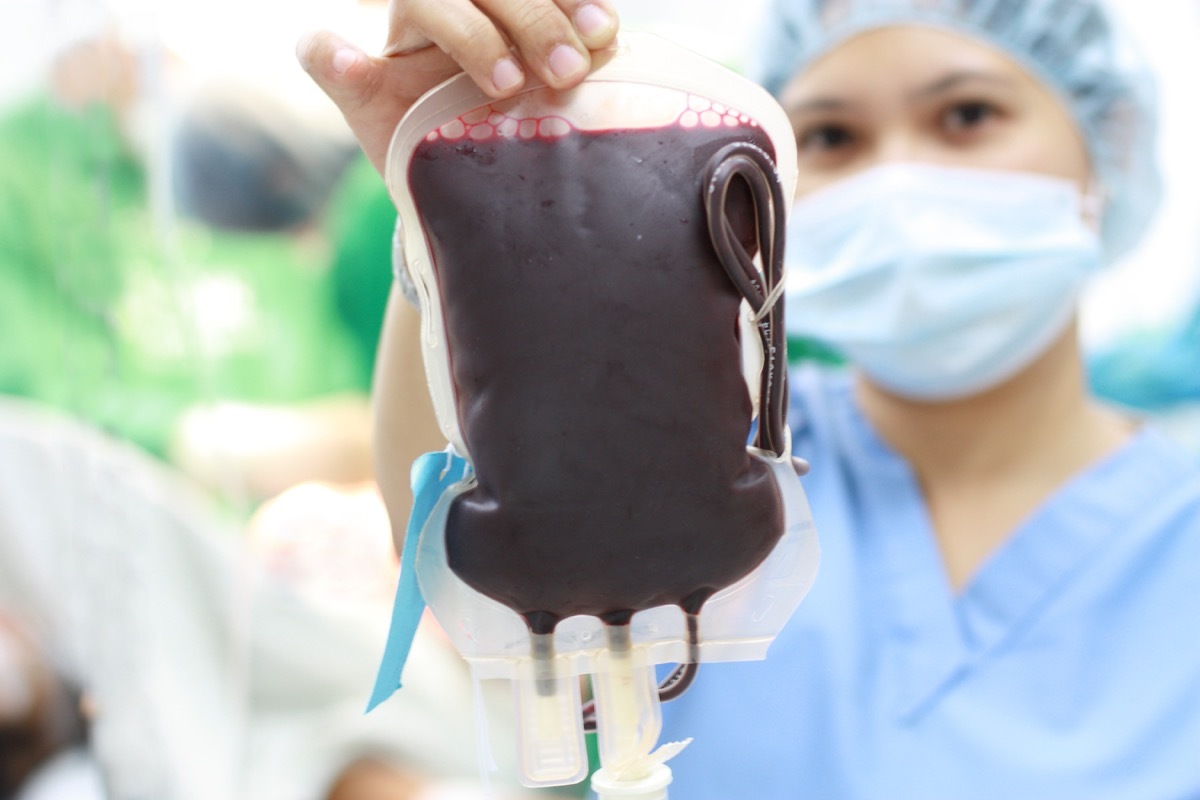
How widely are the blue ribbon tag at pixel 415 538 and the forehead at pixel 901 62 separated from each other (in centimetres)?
60

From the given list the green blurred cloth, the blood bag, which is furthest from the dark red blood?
the green blurred cloth

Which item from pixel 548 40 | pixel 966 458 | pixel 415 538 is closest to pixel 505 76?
pixel 548 40

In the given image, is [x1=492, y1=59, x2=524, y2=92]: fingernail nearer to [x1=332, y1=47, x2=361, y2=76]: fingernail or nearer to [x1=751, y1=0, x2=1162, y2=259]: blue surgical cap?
[x1=332, y1=47, x2=361, y2=76]: fingernail

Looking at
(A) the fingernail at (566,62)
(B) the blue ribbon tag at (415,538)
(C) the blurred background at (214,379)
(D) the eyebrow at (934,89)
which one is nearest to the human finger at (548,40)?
(A) the fingernail at (566,62)

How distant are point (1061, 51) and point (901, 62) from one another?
151 millimetres

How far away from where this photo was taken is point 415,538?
1.20 ft

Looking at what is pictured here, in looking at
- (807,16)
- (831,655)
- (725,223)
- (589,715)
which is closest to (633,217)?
(725,223)

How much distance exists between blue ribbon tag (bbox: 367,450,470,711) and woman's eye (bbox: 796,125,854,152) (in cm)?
60

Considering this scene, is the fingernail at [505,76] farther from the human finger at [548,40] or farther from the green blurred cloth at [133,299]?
the green blurred cloth at [133,299]

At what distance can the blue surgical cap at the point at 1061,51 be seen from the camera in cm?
86

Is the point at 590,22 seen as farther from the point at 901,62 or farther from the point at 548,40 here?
the point at 901,62

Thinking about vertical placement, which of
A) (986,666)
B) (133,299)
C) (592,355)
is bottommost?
(986,666)

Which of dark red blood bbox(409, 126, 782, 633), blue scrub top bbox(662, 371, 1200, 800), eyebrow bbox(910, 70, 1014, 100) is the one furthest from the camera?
eyebrow bbox(910, 70, 1014, 100)

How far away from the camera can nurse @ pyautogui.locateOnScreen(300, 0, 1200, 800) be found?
0.74 meters
